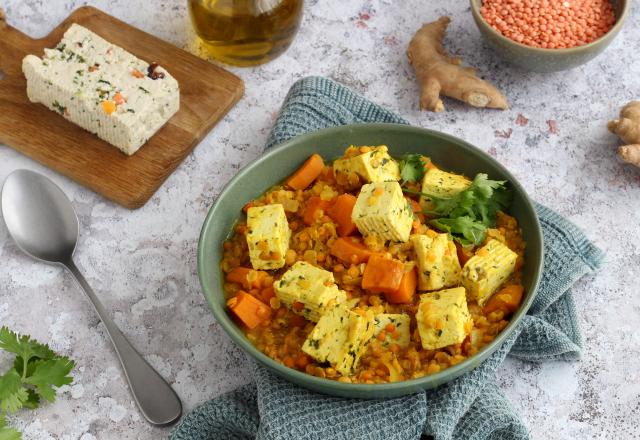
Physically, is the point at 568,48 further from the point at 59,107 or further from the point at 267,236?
the point at 59,107

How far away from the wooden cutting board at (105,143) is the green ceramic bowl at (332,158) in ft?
2.01

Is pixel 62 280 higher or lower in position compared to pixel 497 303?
lower

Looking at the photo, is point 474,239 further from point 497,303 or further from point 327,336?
point 327,336

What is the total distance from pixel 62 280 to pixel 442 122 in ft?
6.13

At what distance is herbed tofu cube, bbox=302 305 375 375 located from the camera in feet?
9.27

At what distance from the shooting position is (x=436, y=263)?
118 inches

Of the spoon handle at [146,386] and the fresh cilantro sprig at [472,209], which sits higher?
the fresh cilantro sprig at [472,209]

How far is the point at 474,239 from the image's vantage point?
3117 millimetres

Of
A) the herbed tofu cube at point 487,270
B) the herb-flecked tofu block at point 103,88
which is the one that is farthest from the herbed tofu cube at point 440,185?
the herb-flecked tofu block at point 103,88

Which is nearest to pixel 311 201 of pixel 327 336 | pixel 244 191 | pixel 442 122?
pixel 244 191

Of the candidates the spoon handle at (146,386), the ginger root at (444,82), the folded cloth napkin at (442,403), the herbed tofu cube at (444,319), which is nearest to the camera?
the herbed tofu cube at (444,319)

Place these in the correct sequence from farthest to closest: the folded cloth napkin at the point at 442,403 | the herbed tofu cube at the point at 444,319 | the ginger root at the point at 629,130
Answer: the ginger root at the point at 629,130, the folded cloth napkin at the point at 442,403, the herbed tofu cube at the point at 444,319

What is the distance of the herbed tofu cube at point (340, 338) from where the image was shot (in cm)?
282

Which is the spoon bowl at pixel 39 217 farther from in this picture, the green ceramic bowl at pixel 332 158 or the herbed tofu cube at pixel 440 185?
the herbed tofu cube at pixel 440 185
